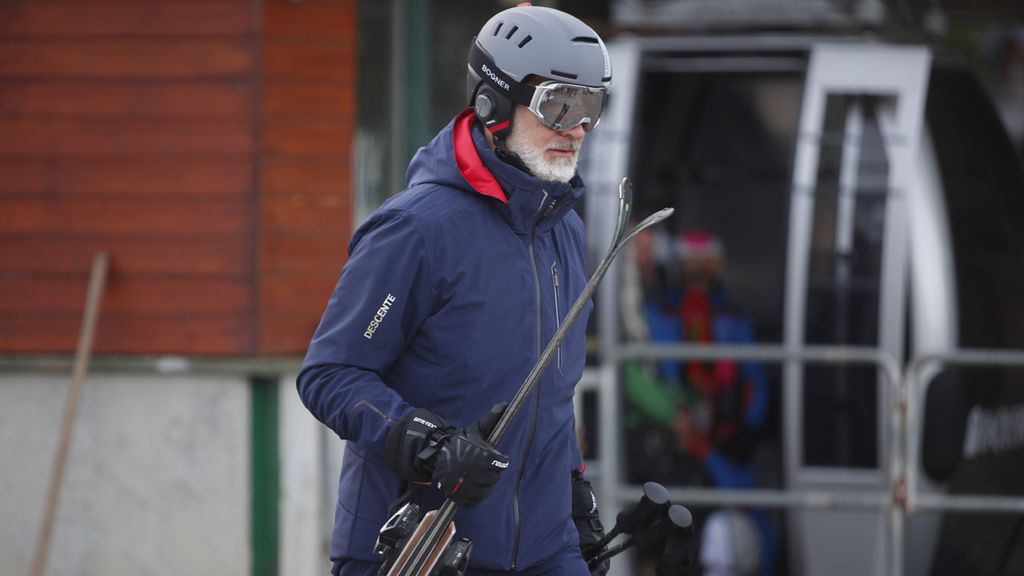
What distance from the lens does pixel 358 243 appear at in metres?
3.02

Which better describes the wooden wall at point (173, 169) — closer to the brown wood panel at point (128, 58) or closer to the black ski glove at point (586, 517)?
the brown wood panel at point (128, 58)

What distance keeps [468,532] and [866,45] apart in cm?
479

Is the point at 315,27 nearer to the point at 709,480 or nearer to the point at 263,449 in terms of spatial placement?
the point at 263,449

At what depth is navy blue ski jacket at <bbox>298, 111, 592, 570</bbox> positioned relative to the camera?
9.55ft

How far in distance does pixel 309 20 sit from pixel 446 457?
3.26 m

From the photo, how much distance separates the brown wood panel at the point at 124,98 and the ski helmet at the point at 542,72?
2641mm

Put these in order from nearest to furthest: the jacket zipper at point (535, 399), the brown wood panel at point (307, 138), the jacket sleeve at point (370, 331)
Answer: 1. the jacket sleeve at point (370, 331)
2. the jacket zipper at point (535, 399)
3. the brown wood panel at point (307, 138)

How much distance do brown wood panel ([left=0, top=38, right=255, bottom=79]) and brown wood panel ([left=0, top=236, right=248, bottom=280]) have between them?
1.90 feet

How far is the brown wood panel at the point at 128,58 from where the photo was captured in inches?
222

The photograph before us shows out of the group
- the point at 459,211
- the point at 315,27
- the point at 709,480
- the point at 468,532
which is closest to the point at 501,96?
the point at 459,211

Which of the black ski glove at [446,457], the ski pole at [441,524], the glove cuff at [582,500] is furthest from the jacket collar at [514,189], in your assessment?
the glove cuff at [582,500]

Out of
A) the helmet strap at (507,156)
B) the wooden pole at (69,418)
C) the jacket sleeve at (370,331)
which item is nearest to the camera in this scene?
the jacket sleeve at (370,331)

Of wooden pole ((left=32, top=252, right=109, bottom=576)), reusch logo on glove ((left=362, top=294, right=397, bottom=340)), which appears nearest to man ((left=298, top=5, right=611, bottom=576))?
reusch logo on glove ((left=362, top=294, right=397, bottom=340))

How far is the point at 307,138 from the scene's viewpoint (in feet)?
18.8
